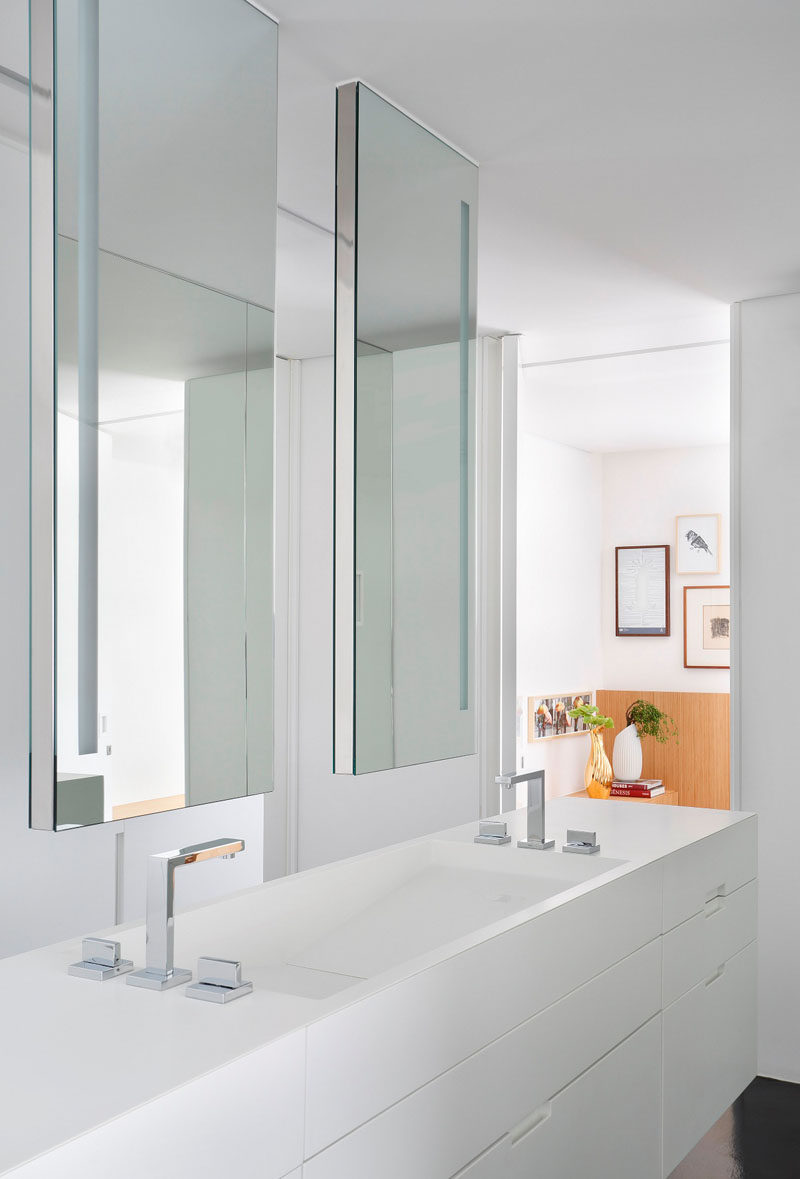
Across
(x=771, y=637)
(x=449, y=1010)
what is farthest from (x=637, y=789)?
(x=449, y=1010)

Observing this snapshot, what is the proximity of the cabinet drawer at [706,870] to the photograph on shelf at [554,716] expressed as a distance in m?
2.94

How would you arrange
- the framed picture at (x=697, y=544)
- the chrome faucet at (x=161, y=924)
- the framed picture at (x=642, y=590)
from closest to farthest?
the chrome faucet at (x=161, y=924) → the framed picture at (x=697, y=544) → the framed picture at (x=642, y=590)

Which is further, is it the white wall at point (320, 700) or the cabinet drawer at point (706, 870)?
A: the white wall at point (320, 700)

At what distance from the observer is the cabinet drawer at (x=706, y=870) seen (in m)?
2.49

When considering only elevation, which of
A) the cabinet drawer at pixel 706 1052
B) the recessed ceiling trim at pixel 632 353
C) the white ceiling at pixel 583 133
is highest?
the white ceiling at pixel 583 133

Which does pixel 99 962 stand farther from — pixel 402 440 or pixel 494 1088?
pixel 402 440

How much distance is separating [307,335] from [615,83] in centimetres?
217

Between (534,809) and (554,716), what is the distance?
12.3ft

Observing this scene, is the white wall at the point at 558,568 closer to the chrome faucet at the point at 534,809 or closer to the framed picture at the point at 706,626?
the framed picture at the point at 706,626

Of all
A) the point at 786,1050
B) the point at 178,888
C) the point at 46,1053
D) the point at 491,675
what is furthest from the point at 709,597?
the point at 46,1053

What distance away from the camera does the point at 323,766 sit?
462 centimetres

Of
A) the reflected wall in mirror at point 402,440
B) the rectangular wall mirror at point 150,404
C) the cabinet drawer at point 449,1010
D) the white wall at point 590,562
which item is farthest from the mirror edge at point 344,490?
the white wall at point 590,562

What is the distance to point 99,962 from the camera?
1.58m

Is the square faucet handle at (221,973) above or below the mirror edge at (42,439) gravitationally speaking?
below
